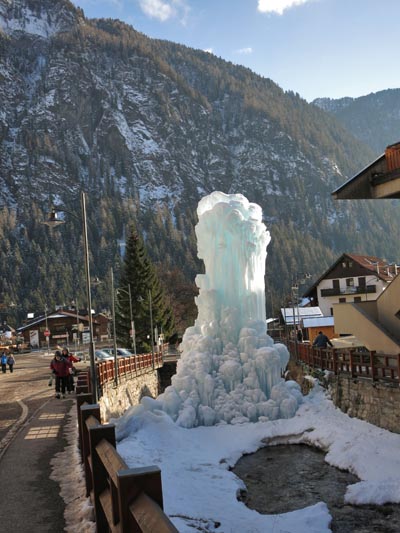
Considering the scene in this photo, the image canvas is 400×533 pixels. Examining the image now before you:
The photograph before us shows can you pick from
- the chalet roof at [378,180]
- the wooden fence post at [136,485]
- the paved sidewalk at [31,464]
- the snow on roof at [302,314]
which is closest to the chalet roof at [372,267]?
the snow on roof at [302,314]

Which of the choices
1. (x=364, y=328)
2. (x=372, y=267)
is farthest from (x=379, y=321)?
(x=372, y=267)

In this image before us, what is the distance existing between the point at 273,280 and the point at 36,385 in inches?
5443

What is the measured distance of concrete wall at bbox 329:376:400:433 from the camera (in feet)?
58.1

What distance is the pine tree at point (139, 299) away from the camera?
53562mm

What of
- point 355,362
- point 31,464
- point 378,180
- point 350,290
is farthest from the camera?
point 350,290

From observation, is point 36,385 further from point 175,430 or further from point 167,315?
point 167,315

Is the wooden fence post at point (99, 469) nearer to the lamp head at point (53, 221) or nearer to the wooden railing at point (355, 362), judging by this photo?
the lamp head at point (53, 221)

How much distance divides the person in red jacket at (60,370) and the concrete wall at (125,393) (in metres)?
1.49

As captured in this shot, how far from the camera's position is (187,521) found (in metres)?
11.4

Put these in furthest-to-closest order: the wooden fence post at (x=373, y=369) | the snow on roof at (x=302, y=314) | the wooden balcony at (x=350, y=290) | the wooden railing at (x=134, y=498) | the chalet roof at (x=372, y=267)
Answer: the chalet roof at (x=372, y=267), the wooden balcony at (x=350, y=290), the snow on roof at (x=302, y=314), the wooden fence post at (x=373, y=369), the wooden railing at (x=134, y=498)

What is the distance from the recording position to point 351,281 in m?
61.8

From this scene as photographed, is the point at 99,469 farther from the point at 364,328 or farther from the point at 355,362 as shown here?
the point at 364,328

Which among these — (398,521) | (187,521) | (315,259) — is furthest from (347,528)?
(315,259)

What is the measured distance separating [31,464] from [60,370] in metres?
10.3
